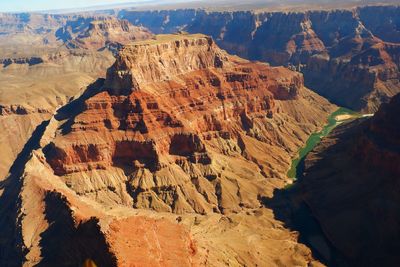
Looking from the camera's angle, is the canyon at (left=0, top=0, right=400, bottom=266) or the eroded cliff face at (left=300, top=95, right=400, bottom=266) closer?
the canyon at (left=0, top=0, right=400, bottom=266)

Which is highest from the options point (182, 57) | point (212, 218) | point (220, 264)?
point (182, 57)

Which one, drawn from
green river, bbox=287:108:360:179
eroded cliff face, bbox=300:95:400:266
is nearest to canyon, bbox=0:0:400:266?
eroded cliff face, bbox=300:95:400:266

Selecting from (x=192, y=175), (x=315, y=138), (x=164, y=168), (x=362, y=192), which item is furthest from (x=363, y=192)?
(x=315, y=138)

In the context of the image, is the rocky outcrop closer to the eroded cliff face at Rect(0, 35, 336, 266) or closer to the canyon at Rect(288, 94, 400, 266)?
the eroded cliff face at Rect(0, 35, 336, 266)

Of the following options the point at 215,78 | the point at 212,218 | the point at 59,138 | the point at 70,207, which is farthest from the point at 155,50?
the point at 70,207

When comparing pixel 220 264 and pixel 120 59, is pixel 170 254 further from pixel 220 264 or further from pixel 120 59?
pixel 120 59

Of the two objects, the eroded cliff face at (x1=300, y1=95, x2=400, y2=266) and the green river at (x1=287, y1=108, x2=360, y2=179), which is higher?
the eroded cliff face at (x1=300, y1=95, x2=400, y2=266)

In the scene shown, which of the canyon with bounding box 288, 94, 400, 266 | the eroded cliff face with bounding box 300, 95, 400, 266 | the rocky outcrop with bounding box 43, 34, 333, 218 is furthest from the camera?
the rocky outcrop with bounding box 43, 34, 333, 218
